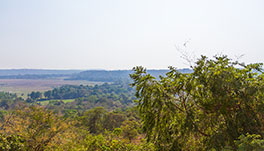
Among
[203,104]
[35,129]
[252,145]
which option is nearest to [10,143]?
[35,129]

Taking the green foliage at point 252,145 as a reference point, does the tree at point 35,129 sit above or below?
below

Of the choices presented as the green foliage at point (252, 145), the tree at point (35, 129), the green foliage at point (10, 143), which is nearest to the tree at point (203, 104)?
the green foliage at point (252, 145)

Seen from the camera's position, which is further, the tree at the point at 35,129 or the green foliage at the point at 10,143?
the tree at the point at 35,129

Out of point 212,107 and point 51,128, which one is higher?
point 212,107

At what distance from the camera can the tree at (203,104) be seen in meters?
3.82

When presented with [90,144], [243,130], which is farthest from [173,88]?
[90,144]

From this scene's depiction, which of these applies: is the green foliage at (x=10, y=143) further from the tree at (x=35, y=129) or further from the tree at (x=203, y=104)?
the tree at (x=203, y=104)

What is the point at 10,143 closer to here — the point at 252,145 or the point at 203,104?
the point at 203,104

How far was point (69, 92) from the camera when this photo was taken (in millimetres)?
110125

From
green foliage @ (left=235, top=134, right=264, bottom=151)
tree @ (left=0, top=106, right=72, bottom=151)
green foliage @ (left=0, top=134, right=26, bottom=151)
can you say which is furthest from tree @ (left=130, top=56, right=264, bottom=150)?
tree @ (left=0, top=106, right=72, bottom=151)

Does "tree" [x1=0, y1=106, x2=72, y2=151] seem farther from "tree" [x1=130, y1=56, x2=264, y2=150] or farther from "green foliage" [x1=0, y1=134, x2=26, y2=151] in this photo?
"tree" [x1=130, y1=56, x2=264, y2=150]

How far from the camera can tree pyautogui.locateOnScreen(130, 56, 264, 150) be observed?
382 cm

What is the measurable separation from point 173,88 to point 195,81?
50 cm

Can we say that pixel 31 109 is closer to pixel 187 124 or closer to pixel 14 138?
pixel 14 138
